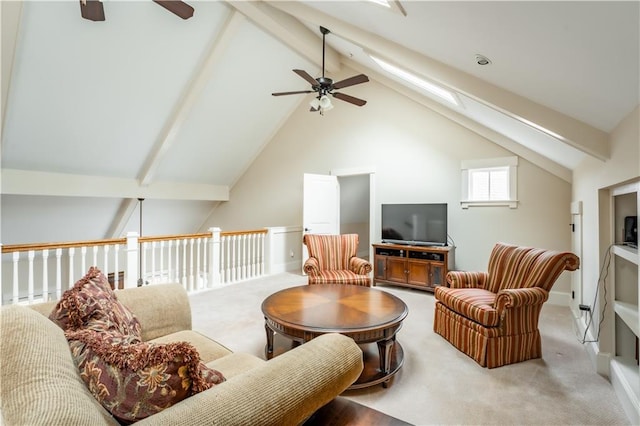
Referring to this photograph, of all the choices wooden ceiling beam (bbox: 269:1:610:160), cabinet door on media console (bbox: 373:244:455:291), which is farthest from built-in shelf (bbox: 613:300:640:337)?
cabinet door on media console (bbox: 373:244:455:291)

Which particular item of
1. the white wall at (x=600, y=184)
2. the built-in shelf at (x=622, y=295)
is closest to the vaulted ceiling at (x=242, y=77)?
the white wall at (x=600, y=184)

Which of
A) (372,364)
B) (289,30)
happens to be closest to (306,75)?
(289,30)

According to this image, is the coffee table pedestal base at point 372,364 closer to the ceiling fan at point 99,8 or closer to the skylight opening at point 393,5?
the skylight opening at point 393,5

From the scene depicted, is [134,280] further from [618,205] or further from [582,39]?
[618,205]

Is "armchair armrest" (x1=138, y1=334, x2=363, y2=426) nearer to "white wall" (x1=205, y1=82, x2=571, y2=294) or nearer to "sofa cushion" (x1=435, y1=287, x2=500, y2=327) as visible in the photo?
"sofa cushion" (x1=435, y1=287, x2=500, y2=327)

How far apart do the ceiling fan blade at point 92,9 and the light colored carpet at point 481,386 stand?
9.32 feet

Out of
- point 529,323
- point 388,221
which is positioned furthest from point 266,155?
point 529,323

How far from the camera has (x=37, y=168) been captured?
4.57 m

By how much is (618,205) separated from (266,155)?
5957 mm

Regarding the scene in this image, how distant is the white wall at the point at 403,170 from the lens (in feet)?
13.3

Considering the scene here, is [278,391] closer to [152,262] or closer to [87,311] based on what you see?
[87,311]

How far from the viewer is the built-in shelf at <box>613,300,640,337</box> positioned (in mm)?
1802

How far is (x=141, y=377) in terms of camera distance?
0.81 m

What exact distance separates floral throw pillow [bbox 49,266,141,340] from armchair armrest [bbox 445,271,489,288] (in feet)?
9.10
